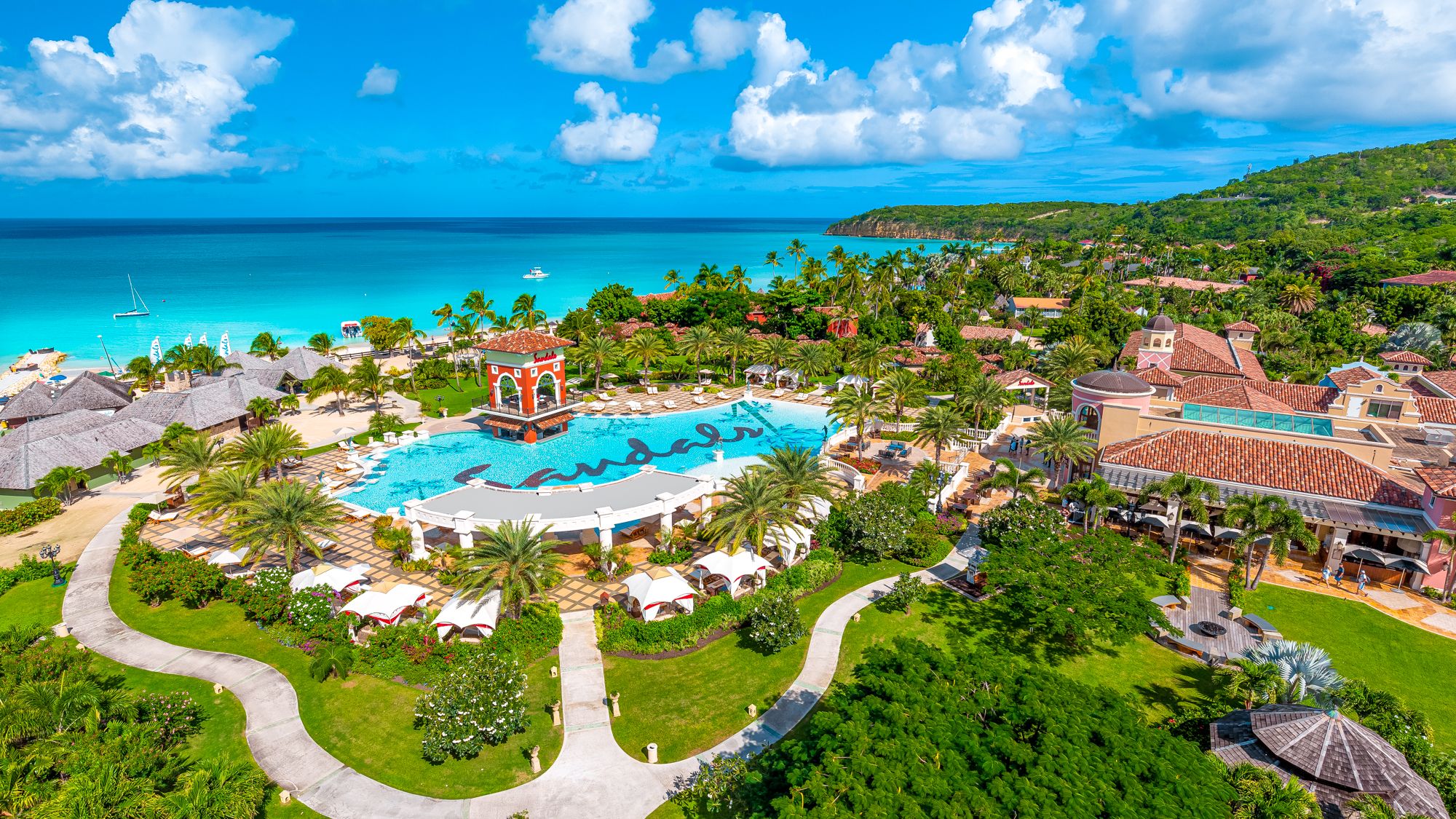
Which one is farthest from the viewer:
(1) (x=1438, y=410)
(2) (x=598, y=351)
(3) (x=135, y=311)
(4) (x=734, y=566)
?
(3) (x=135, y=311)

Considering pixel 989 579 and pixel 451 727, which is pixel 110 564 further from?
pixel 989 579

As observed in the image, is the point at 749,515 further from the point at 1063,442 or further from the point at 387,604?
the point at 1063,442

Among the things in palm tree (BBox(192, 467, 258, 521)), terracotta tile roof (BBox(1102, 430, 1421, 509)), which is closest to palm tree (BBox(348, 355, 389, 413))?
palm tree (BBox(192, 467, 258, 521))

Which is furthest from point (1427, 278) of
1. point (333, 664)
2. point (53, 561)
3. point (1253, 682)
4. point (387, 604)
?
point (53, 561)

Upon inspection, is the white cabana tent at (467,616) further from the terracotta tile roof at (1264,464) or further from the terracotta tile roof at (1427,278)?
the terracotta tile roof at (1427,278)

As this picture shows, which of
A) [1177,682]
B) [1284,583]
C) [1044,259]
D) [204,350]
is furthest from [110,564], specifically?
[1044,259]
